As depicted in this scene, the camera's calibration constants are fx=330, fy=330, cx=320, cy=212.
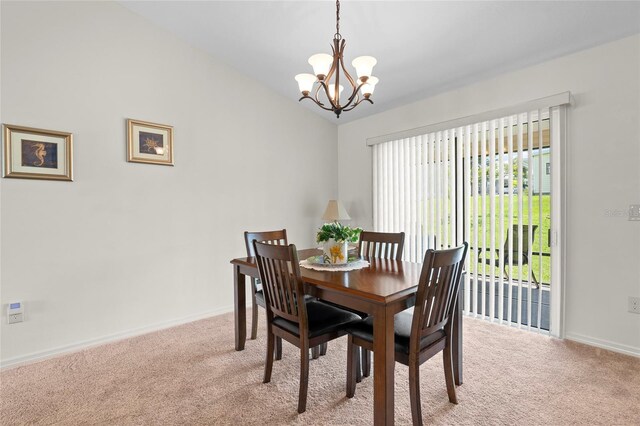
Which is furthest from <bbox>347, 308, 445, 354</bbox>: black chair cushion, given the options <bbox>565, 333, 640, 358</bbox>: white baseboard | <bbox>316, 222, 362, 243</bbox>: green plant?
<bbox>565, 333, 640, 358</bbox>: white baseboard

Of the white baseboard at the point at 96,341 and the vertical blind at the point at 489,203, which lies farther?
the vertical blind at the point at 489,203

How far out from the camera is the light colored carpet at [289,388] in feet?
5.95

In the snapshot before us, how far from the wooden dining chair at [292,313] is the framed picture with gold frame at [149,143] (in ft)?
5.72

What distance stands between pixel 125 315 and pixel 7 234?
1.08 metres

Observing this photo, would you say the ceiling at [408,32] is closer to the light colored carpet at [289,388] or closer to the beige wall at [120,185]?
the beige wall at [120,185]

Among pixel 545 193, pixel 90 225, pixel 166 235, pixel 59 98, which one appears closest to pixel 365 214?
pixel 545 193

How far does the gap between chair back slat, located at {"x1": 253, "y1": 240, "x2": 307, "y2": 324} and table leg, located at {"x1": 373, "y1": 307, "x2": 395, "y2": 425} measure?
0.45 meters

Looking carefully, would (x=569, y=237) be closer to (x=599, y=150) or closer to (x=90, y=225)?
(x=599, y=150)

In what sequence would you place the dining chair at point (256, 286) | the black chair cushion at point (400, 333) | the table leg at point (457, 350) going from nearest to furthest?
the black chair cushion at point (400, 333) → the table leg at point (457, 350) → the dining chair at point (256, 286)

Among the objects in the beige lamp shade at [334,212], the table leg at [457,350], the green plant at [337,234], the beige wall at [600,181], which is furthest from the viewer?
the beige lamp shade at [334,212]

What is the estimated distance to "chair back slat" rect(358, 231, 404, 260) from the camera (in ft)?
8.99

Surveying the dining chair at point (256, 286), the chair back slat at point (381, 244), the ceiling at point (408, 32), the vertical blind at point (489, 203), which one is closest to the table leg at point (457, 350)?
the chair back slat at point (381, 244)

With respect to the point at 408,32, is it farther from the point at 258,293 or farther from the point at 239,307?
the point at 239,307

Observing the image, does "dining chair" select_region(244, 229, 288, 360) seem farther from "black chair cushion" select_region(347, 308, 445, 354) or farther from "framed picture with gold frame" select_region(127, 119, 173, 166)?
"framed picture with gold frame" select_region(127, 119, 173, 166)
